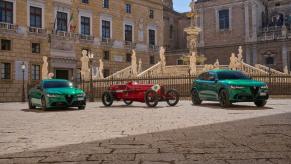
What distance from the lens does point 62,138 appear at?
6188 mm

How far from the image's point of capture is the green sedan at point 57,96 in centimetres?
1398

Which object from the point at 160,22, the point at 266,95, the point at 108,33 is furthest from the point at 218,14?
the point at 266,95

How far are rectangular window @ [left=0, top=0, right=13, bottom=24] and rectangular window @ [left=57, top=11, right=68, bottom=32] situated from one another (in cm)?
508

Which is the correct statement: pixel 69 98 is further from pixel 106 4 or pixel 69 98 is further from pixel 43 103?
pixel 106 4

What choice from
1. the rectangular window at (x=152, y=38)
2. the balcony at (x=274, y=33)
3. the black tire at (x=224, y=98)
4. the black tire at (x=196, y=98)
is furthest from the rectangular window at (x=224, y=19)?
the black tire at (x=224, y=98)

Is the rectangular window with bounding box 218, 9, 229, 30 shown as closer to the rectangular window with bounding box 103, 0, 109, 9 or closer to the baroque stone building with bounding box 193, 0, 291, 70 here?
the baroque stone building with bounding box 193, 0, 291, 70

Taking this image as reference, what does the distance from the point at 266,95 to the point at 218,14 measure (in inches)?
1414

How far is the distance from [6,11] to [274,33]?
101 ft

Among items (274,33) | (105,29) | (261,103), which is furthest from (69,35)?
(261,103)

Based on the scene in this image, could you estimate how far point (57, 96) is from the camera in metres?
14.0

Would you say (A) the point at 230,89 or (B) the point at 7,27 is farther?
(B) the point at 7,27

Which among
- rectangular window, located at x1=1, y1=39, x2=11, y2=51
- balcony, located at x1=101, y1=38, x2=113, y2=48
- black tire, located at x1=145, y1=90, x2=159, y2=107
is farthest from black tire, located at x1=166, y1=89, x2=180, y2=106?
balcony, located at x1=101, y1=38, x2=113, y2=48

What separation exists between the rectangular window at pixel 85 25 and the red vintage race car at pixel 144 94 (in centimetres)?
2200

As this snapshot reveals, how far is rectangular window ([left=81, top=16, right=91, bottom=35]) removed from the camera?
36688mm
